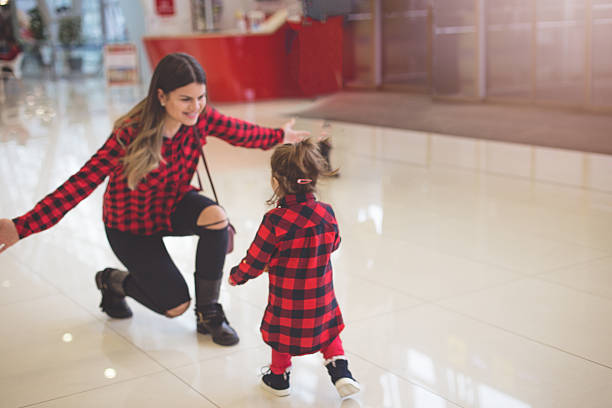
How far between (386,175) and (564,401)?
3.36 m

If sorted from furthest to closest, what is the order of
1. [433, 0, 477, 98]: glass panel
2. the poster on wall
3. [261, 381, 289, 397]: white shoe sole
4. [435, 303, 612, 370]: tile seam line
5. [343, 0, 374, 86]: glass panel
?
the poster on wall → [343, 0, 374, 86]: glass panel → [433, 0, 477, 98]: glass panel → [435, 303, 612, 370]: tile seam line → [261, 381, 289, 397]: white shoe sole

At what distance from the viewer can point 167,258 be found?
2.51 meters

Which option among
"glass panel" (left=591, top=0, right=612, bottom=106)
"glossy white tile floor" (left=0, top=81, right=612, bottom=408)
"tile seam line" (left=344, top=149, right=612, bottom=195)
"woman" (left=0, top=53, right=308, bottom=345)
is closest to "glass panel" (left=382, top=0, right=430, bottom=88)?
"glass panel" (left=591, top=0, right=612, bottom=106)

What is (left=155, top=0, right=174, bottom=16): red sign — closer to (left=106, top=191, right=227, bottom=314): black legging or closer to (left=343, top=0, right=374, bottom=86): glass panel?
(left=343, top=0, right=374, bottom=86): glass panel

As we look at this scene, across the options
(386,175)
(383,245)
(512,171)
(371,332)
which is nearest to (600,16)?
(512,171)

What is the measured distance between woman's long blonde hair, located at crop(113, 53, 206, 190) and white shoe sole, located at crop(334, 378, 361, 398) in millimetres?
848

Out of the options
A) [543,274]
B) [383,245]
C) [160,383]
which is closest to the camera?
[160,383]

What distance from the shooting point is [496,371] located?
83.2 inches

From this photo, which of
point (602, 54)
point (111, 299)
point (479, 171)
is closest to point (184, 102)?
point (111, 299)

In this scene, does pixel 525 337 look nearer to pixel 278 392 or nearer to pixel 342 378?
pixel 342 378

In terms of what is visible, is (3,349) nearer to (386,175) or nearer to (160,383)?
(160,383)

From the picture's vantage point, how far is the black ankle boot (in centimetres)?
260

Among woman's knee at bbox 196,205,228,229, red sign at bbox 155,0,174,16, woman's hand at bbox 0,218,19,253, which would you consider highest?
red sign at bbox 155,0,174,16

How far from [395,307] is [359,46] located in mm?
8585
